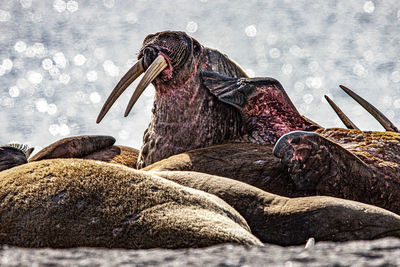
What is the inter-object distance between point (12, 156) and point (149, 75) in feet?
5.51

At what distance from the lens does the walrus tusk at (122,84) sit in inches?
229

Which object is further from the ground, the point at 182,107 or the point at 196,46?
the point at 196,46

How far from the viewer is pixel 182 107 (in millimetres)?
5898

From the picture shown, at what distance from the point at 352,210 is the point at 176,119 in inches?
115

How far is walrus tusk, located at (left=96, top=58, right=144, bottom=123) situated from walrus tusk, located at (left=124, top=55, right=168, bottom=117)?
0.75ft

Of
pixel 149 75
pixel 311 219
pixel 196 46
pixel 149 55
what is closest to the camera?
pixel 311 219

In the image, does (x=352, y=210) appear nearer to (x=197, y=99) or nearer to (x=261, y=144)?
(x=261, y=144)

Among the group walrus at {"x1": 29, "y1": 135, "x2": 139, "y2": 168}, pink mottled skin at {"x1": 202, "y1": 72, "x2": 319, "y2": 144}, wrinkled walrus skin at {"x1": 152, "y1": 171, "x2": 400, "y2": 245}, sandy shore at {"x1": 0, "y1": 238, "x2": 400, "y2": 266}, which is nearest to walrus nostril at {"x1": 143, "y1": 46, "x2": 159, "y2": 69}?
pink mottled skin at {"x1": 202, "y1": 72, "x2": 319, "y2": 144}

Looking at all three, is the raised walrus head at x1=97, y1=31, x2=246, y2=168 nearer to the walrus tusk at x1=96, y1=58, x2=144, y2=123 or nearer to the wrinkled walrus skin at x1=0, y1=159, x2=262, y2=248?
the walrus tusk at x1=96, y1=58, x2=144, y2=123

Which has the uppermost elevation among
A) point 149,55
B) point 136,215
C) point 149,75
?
point 149,55

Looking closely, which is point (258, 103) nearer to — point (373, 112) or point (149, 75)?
point (149, 75)

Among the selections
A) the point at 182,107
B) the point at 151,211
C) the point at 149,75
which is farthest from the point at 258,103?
the point at 151,211

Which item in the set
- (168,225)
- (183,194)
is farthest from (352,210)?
(168,225)

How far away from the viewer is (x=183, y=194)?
9.73 feet
